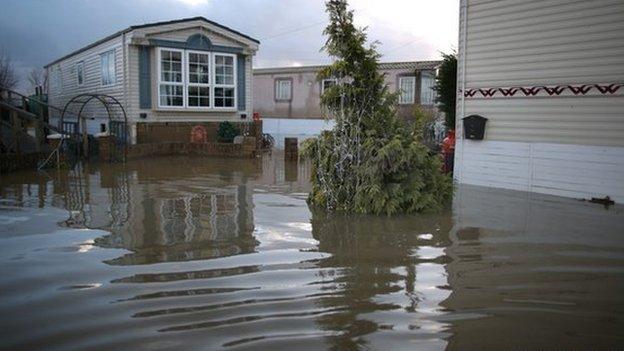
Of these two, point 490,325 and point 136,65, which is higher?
point 136,65

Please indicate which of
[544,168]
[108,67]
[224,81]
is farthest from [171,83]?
[544,168]

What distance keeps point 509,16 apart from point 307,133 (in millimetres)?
21733

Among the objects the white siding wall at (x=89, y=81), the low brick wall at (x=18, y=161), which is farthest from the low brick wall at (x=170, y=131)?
the low brick wall at (x=18, y=161)

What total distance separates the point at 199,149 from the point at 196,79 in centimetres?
315

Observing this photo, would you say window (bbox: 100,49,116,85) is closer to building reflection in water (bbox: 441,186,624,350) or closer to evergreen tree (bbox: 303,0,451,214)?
evergreen tree (bbox: 303,0,451,214)

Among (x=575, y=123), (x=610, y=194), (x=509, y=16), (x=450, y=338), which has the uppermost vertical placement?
(x=509, y=16)

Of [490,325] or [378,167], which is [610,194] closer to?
[378,167]

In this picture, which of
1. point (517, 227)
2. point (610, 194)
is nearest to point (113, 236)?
point (517, 227)

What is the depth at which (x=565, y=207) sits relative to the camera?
9109mm

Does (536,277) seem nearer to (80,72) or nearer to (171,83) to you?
(171,83)

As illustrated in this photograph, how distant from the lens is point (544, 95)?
10.3 meters

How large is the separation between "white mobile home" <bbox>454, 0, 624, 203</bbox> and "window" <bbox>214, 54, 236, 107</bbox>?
11.0 m

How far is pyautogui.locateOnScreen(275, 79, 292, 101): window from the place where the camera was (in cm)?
3400

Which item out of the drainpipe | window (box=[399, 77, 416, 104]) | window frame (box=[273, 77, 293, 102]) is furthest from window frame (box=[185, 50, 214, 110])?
window frame (box=[273, 77, 293, 102])
